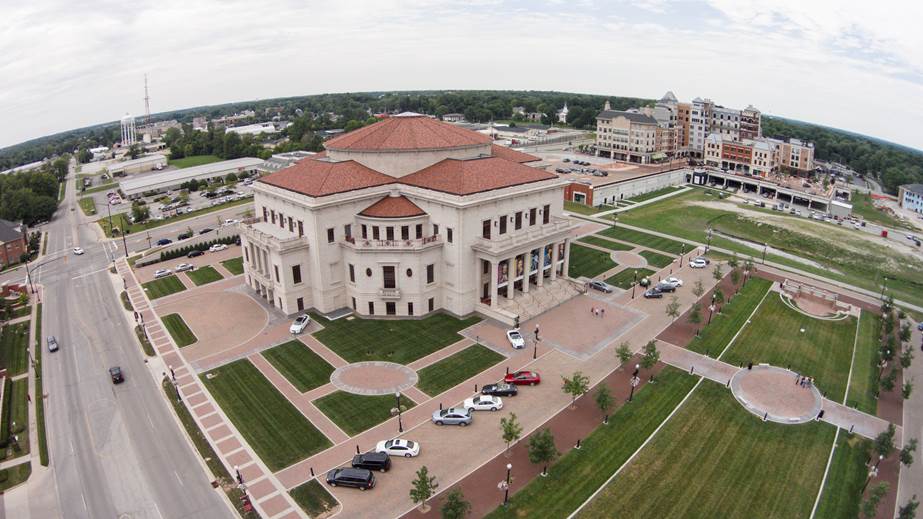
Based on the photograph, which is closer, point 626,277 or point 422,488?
point 422,488

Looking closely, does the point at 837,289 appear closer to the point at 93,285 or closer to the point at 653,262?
the point at 653,262

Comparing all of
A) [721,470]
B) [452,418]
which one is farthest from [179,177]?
[721,470]

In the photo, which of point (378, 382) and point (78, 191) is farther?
point (78, 191)

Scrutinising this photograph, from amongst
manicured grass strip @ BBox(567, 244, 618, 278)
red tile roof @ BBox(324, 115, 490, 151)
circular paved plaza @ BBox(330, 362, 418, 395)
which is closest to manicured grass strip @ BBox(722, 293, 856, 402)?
manicured grass strip @ BBox(567, 244, 618, 278)

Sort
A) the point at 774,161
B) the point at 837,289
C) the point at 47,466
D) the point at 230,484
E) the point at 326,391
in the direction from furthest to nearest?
the point at 774,161, the point at 837,289, the point at 326,391, the point at 47,466, the point at 230,484

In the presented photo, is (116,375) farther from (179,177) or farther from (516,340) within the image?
(179,177)

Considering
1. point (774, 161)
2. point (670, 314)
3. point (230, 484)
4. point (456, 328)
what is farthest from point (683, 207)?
point (230, 484)

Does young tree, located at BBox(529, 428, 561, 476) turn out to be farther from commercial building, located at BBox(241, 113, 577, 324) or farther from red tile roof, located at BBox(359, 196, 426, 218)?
red tile roof, located at BBox(359, 196, 426, 218)
